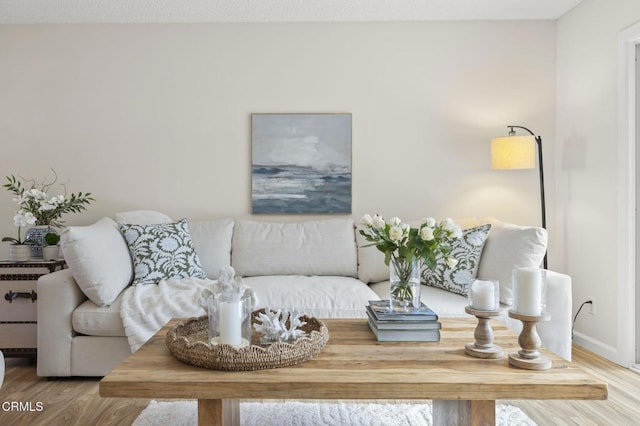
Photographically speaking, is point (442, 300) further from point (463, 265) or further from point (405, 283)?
point (405, 283)

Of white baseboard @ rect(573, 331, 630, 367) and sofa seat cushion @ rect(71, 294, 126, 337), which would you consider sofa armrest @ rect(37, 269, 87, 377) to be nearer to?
sofa seat cushion @ rect(71, 294, 126, 337)

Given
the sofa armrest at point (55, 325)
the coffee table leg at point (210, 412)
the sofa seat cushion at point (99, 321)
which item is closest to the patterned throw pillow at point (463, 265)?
the coffee table leg at point (210, 412)

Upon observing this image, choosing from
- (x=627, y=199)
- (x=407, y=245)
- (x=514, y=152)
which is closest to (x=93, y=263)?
(x=407, y=245)

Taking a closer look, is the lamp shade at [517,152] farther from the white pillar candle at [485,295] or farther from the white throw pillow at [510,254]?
the white pillar candle at [485,295]

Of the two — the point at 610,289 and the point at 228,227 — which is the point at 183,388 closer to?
the point at 228,227

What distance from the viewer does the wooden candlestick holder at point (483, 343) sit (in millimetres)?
1501

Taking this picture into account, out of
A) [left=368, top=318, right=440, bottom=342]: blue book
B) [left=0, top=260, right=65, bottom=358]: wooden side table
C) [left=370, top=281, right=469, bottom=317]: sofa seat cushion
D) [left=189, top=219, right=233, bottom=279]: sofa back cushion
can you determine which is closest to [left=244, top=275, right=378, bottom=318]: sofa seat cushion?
[left=370, top=281, right=469, bottom=317]: sofa seat cushion

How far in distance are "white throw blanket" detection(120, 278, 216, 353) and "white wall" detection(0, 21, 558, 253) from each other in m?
1.19

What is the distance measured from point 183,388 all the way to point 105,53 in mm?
3217

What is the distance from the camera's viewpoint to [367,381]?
1.31 meters

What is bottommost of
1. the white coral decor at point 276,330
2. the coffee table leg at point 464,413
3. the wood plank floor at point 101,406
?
the wood plank floor at point 101,406

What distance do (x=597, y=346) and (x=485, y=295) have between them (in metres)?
2.16

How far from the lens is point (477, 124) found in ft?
12.1

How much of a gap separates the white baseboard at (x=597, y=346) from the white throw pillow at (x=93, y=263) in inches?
119
